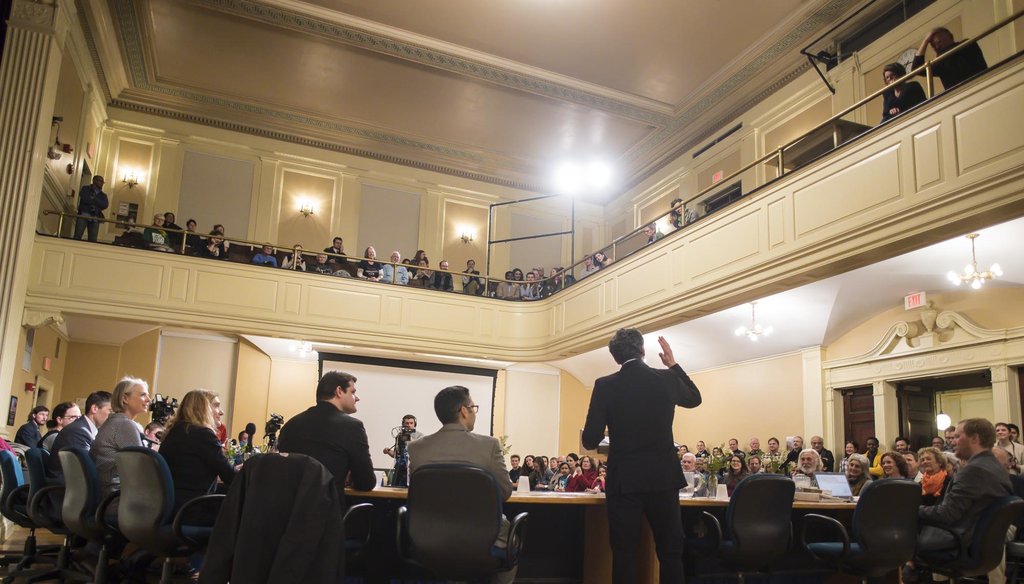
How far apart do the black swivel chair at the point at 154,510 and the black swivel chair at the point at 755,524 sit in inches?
109

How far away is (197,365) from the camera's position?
12.9 metres

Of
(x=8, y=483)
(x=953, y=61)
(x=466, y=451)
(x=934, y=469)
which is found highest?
(x=953, y=61)

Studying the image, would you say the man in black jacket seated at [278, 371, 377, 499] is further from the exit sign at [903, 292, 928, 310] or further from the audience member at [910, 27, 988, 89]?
the exit sign at [903, 292, 928, 310]

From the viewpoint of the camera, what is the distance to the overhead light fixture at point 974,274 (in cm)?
700

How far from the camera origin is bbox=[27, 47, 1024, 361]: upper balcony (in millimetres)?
5961

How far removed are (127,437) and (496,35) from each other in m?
8.47

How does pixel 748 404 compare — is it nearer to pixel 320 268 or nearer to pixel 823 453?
pixel 823 453

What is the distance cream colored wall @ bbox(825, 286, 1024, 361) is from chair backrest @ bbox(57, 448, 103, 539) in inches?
338

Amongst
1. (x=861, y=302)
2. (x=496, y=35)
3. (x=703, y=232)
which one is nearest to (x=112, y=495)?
(x=703, y=232)

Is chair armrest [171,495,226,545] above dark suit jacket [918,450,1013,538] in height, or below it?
below

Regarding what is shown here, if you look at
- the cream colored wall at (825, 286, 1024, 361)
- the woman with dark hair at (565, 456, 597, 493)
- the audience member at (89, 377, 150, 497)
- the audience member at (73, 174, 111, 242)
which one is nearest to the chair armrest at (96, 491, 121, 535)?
the audience member at (89, 377, 150, 497)

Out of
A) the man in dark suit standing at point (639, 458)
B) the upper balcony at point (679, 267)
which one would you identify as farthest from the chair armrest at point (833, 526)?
the upper balcony at point (679, 267)

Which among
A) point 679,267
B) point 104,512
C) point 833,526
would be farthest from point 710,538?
point 679,267

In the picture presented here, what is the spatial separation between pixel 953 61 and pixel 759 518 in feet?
15.4
